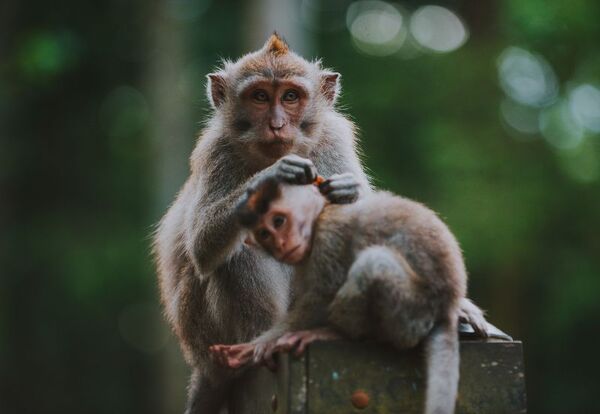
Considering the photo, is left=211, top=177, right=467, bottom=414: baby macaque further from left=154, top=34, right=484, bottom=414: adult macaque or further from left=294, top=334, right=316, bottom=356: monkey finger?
left=154, top=34, right=484, bottom=414: adult macaque

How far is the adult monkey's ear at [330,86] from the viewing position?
678 centimetres

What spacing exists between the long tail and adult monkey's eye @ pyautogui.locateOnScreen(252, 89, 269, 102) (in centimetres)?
223

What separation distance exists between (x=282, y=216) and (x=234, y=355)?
2.44 ft

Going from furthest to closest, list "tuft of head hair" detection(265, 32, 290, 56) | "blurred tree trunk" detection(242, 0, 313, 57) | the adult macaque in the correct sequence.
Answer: "blurred tree trunk" detection(242, 0, 313, 57)
"tuft of head hair" detection(265, 32, 290, 56)
the adult macaque

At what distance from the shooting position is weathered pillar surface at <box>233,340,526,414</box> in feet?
15.0

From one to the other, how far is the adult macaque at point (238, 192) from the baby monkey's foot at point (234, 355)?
0.84m

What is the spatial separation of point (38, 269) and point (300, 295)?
18.9 metres

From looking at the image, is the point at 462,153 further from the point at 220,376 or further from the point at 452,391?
the point at 452,391

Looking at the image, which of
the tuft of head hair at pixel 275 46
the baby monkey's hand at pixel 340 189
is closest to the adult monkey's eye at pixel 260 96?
the tuft of head hair at pixel 275 46

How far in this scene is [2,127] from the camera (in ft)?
64.1

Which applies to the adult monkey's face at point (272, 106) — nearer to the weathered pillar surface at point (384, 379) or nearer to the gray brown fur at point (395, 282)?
the gray brown fur at point (395, 282)

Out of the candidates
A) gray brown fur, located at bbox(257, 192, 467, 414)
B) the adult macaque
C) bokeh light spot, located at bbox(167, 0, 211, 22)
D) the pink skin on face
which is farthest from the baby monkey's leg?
bokeh light spot, located at bbox(167, 0, 211, 22)

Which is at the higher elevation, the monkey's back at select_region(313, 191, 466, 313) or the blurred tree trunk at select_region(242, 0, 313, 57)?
the blurred tree trunk at select_region(242, 0, 313, 57)

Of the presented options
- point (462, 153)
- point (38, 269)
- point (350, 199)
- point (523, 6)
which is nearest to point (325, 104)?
point (350, 199)
